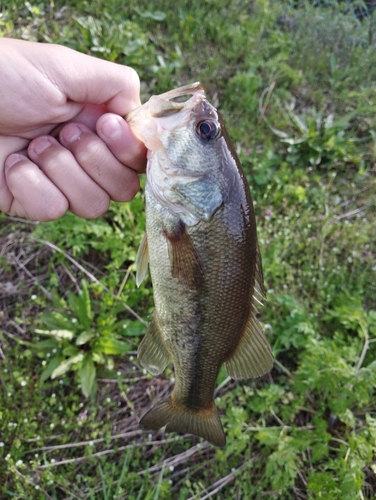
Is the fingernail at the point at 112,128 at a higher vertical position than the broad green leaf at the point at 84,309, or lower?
higher

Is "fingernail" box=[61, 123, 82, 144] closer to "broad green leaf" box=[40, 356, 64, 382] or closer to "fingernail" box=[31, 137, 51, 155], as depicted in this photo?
"fingernail" box=[31, 137, 51, 155]

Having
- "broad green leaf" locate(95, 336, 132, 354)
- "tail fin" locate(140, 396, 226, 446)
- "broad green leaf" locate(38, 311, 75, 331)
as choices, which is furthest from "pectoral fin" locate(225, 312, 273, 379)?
"broad green leaf" locate(38, 311, 75, 331)

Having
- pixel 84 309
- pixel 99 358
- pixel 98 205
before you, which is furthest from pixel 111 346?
pixel 98 205

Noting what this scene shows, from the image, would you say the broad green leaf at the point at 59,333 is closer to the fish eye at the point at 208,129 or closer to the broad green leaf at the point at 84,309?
the broad green leaf at the point at 84,309

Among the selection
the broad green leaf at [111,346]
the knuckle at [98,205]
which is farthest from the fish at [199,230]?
the broad green leaf at [111,346]

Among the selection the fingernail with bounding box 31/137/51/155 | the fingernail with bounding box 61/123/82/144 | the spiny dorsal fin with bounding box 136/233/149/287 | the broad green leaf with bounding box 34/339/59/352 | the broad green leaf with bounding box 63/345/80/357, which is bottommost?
the broad green leaf with bounding box 34/339/59/352

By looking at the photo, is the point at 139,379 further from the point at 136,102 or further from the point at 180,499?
the point at 136,102

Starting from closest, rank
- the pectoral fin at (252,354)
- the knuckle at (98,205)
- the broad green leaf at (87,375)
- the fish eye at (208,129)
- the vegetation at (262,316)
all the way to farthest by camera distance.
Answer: the fish eye at (208,129) < the pectoral fin at (252,354) < the knuckle at (98,205) < the vegetation at (262,316) < the broad green leaf at (87,375)

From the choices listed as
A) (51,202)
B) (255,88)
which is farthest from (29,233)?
(255,88)
